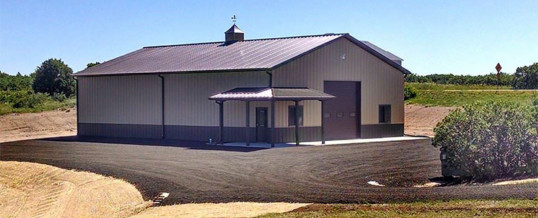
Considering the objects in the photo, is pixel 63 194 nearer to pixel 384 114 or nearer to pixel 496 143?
pixel 496 143

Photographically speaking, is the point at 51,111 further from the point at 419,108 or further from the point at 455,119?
the point at 455,119

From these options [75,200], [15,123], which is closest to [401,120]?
[75,200]

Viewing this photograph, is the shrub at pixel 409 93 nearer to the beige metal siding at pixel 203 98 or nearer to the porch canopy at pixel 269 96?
the porch canopy at pixel 269 96

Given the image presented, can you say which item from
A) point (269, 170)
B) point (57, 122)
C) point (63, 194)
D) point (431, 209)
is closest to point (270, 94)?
point (269, 170)

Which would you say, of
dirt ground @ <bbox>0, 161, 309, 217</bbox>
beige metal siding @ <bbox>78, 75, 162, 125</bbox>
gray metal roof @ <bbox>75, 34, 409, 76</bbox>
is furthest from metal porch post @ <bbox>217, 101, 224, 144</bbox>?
dirt ground @ <bbox>0, 161, 309, 217</bbox>

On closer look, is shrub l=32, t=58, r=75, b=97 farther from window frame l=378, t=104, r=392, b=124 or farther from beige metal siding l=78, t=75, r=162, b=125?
window frame l=378, t=104, r=392, b=124

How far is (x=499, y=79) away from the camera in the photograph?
247 feet

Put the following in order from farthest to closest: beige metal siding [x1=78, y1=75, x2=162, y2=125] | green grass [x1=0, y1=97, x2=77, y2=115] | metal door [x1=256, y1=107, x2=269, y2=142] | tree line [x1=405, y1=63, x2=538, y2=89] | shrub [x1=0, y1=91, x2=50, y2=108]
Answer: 1. tree line [x1=405, y1=63, x2=538, y2=89]
2. shrub [x1=0, y1=91, x2=50, y2=108]
3. green grass [x1=0, y1=97, x2=77, y2=115]
4. beige metal siding [x1=78, y1=75, x2=162, y2=125]
5. metal door [x1=256, y1=107, x2=269, y2=142]

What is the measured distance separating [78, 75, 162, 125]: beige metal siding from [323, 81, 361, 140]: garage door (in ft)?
28.8

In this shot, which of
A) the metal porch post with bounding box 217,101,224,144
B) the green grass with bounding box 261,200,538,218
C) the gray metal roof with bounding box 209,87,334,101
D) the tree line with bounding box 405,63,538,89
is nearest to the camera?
the green grass with bounding box 261,200,538,218

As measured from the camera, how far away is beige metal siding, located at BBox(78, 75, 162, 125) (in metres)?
35.9

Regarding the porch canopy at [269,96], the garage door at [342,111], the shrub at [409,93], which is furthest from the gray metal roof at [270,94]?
the shrub at [409,93]

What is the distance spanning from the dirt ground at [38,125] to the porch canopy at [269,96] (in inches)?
598

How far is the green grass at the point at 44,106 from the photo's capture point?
5284 cm
